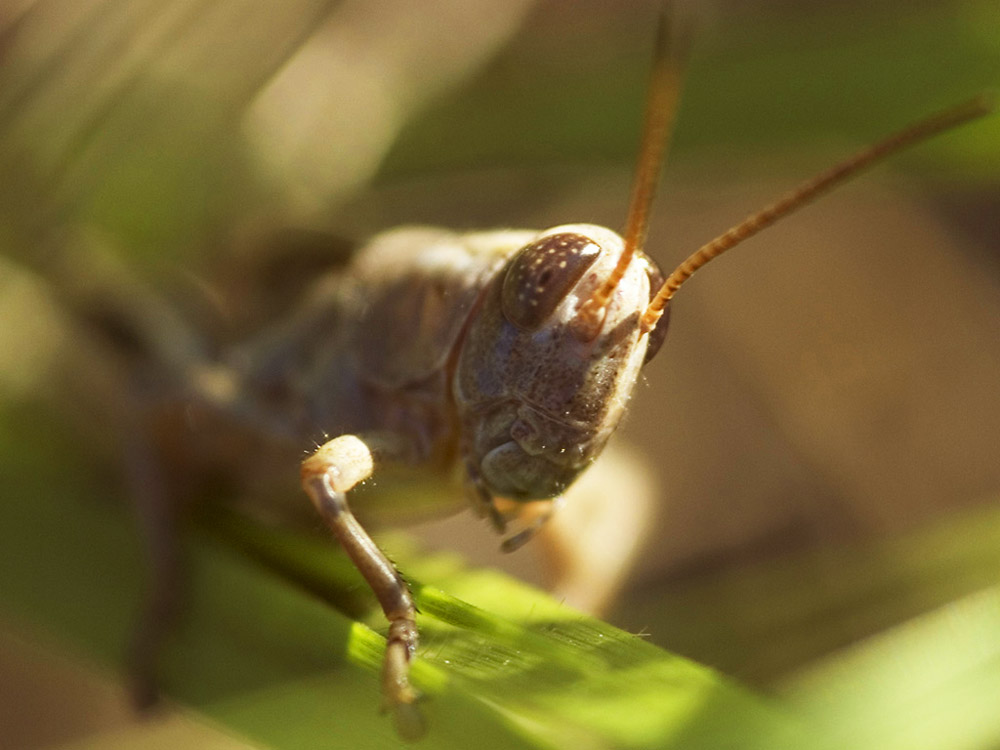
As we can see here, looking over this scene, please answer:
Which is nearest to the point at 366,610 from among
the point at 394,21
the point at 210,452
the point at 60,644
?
the point at 60,644

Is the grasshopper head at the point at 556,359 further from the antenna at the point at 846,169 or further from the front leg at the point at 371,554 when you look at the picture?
the front leg at the point at 371,554

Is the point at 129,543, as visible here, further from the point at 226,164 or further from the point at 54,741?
the point at 226,164

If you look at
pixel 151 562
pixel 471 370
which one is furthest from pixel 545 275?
pixel 151 562

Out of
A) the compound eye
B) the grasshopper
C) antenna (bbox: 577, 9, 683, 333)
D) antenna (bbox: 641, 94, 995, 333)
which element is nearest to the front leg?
the grasshopper

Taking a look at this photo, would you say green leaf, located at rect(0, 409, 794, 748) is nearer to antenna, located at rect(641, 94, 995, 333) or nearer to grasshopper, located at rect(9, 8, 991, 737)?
grasshopper, located at rect(9, 8, 991, 737)

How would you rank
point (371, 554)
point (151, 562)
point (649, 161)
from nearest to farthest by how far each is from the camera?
point (649, 161) < point (371, 554) < point (151, 562)

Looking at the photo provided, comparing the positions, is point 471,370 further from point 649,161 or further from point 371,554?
point 649,161
